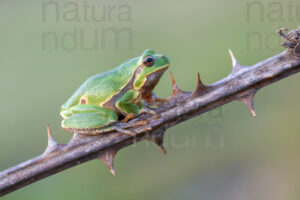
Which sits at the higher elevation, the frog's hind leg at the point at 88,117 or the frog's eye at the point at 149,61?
the frog's eye at the point at 149,61

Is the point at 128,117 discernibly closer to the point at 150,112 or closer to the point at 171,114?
the point at 150,112

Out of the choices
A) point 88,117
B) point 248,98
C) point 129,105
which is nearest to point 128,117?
point 129,105

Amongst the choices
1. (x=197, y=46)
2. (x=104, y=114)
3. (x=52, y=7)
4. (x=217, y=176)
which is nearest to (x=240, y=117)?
(x=217, y=176)

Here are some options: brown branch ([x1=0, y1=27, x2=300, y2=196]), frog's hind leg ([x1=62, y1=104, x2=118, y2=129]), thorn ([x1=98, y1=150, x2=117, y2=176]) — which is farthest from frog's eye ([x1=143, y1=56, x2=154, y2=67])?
thorn ([x1=98, y1=150, x2=117, y2=176])

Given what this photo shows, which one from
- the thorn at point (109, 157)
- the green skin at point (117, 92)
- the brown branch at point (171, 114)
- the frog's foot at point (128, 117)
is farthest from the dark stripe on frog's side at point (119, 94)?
the thorn at point (109, 157)

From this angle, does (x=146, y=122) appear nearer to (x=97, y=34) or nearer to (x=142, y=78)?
(x=142, y=78)

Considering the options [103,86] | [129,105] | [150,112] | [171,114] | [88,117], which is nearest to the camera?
[171,114]

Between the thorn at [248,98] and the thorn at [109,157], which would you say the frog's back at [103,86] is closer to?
the thorn at [109,157]
